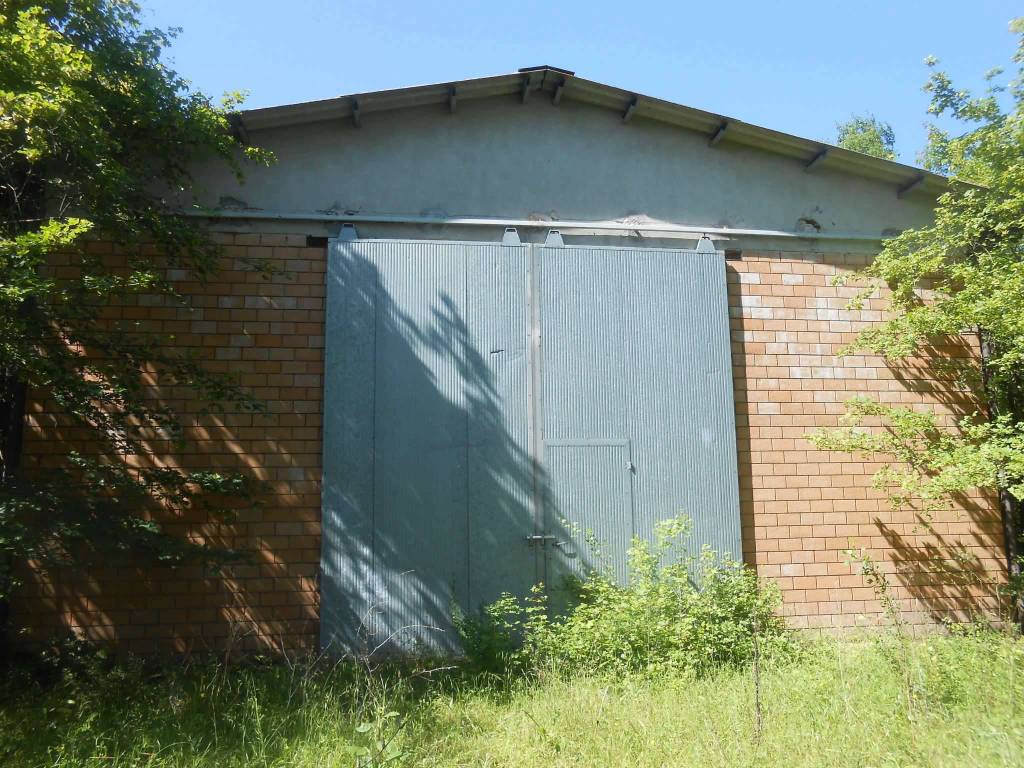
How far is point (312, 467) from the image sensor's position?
7.41 metres

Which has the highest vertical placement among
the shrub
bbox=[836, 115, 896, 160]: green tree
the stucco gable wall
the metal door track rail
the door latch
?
bbox=[836, 115, 896, 160]: green tree

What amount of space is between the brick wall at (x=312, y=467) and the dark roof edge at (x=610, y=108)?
1.03 metres

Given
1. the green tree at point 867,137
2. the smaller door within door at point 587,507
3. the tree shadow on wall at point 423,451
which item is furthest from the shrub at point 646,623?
the green tree at point 867,137

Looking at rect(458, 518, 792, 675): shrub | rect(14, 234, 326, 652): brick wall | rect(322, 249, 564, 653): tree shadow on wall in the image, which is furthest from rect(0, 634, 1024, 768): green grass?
rect(322, 249, 564, 653): tree shadow on wall

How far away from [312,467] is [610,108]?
4.71m

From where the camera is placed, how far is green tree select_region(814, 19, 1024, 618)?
7.52 m

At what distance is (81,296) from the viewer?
640 cm

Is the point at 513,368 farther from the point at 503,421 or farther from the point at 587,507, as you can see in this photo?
the point at 587,507

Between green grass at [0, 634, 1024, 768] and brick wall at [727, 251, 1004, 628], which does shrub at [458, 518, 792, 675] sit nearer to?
green grass at [0, 634, 1024, 768]

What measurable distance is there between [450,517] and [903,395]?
15.9 ft

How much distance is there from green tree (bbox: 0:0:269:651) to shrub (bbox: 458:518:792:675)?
105 inches

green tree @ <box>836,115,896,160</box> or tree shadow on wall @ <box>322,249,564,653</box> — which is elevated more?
green tree @ <box>836,115,896,160</box>

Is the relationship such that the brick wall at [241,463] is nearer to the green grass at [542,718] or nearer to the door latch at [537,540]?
the green grass at [542,718]

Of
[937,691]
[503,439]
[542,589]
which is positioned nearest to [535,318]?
[503,439]
